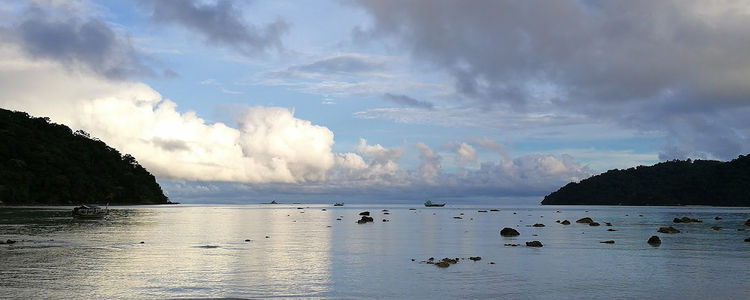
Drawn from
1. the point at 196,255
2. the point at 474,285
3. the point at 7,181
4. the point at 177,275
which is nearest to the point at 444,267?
the point at 474,285

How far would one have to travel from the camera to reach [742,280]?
30.1 metres

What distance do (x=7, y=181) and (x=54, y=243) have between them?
156m

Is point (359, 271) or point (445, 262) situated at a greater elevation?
point (445, 262)

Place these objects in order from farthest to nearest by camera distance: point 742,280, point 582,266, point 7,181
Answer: point 7,181, point 582,266, point 742,280

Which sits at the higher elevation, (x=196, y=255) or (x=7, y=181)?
(x=7, y=181)

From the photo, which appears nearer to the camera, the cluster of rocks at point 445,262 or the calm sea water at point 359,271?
the calm sea water at point 359,271

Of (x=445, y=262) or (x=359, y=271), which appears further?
(x=445, y=262)

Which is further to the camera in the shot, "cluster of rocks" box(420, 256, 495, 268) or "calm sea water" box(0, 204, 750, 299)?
"cluster of rocks" box(420, 256, 495, 268)

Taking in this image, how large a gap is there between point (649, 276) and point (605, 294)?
7.07m

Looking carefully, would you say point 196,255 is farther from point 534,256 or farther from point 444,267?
point 534,256

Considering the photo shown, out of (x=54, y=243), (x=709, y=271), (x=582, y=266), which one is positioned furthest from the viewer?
(x=54, y=243)

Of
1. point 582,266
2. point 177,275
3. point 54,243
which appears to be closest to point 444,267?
point 582,266

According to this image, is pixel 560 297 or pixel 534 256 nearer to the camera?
pixel 560 297

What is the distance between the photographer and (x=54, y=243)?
47.2 metres
